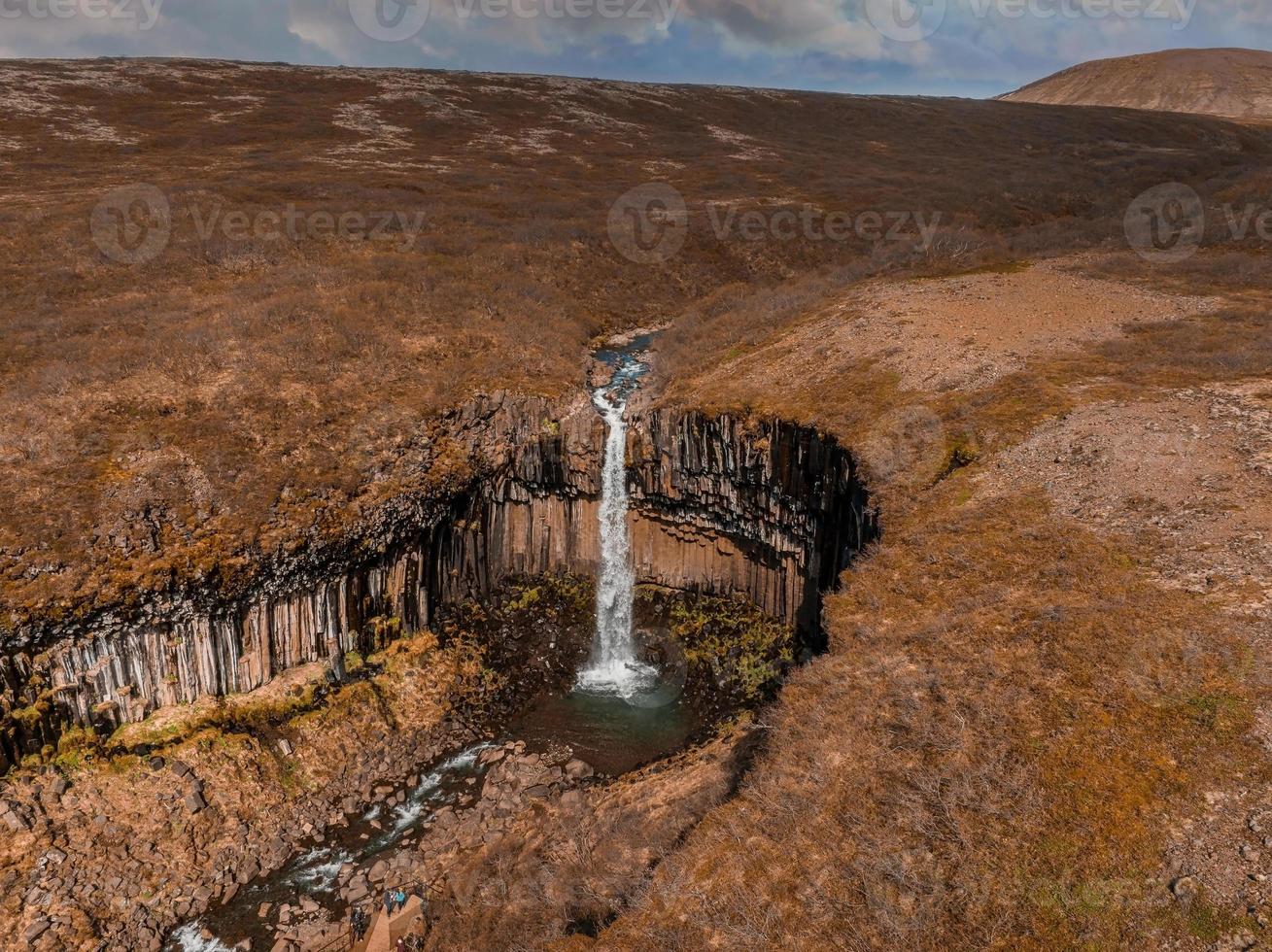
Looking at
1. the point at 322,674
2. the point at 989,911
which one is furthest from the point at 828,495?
the point at 322,674

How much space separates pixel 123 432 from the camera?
78.3ft

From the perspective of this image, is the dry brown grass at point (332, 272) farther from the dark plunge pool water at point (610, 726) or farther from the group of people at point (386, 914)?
the group of people at point (386, 914)

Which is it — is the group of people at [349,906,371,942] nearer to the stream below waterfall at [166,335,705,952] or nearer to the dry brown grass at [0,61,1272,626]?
the stream below waterfall at [166,335,705,952]

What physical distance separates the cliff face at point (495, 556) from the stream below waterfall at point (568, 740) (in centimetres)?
119

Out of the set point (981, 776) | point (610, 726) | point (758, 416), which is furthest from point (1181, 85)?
point (981, 776)

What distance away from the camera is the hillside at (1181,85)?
544 feet

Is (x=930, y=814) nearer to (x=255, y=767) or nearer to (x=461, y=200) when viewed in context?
(x=255, y=767)

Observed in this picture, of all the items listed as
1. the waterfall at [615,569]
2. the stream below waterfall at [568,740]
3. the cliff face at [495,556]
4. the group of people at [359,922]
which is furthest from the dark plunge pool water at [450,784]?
the cliff face at [495,556]

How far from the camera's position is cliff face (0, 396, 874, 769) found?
19.9 metres

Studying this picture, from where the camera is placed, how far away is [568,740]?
928 inches

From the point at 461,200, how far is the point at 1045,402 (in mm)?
A: 53435

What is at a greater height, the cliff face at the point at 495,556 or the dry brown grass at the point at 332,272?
the dry brown grass at the point at 332,272

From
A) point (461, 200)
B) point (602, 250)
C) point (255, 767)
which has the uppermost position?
point (461, 200)

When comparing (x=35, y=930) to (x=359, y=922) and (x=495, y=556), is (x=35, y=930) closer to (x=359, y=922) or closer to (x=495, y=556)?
(x=359, y=922)
